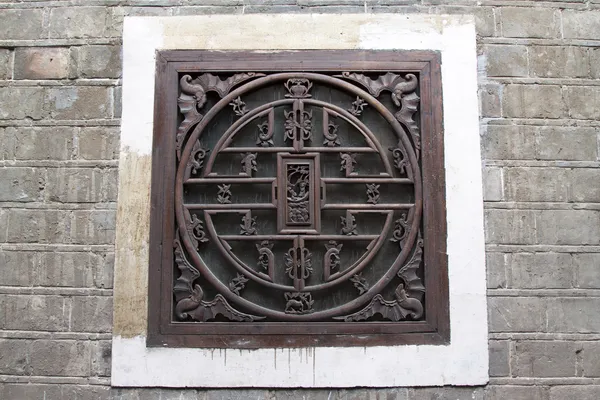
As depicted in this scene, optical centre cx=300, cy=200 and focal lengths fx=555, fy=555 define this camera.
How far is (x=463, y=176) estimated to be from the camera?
323 cm

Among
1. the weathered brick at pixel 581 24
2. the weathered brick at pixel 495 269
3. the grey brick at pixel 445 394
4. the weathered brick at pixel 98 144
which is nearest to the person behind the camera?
the grey brick at pixel 445 394

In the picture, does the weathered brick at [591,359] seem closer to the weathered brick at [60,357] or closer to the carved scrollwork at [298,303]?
the carved scrollwork at [298,303]

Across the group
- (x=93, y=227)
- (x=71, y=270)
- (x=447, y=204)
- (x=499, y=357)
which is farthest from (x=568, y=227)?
(x=71, y=270)

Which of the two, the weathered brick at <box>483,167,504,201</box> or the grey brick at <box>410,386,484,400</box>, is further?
the weathered brick at <box>483,167,504,201</box>

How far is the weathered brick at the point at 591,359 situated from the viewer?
3121mm

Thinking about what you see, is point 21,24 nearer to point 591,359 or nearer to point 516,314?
point 516,314

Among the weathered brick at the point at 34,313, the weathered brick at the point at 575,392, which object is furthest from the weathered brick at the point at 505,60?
the weathered brick at the point at 34,313

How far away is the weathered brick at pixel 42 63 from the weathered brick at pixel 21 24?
0.09 m

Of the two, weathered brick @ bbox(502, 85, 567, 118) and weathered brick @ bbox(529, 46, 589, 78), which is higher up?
weathered brick @ bbox(529, 46, 589, 78)

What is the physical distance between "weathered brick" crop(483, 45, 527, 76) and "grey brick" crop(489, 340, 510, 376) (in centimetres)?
158

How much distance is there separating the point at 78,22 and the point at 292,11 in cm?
131

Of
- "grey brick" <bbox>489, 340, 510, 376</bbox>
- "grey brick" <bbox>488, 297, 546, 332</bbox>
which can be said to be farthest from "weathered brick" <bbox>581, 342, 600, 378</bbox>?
"grey brick" <bbox>489, 340, 510, 376</bbox>

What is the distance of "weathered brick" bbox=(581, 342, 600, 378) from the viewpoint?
3121 millimetres

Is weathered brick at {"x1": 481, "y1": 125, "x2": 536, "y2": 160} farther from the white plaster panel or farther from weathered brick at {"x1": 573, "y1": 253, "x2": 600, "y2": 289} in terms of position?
weathered brick at {"x1": 573, "y1": 253, "x2": 600, "y2": 289}
